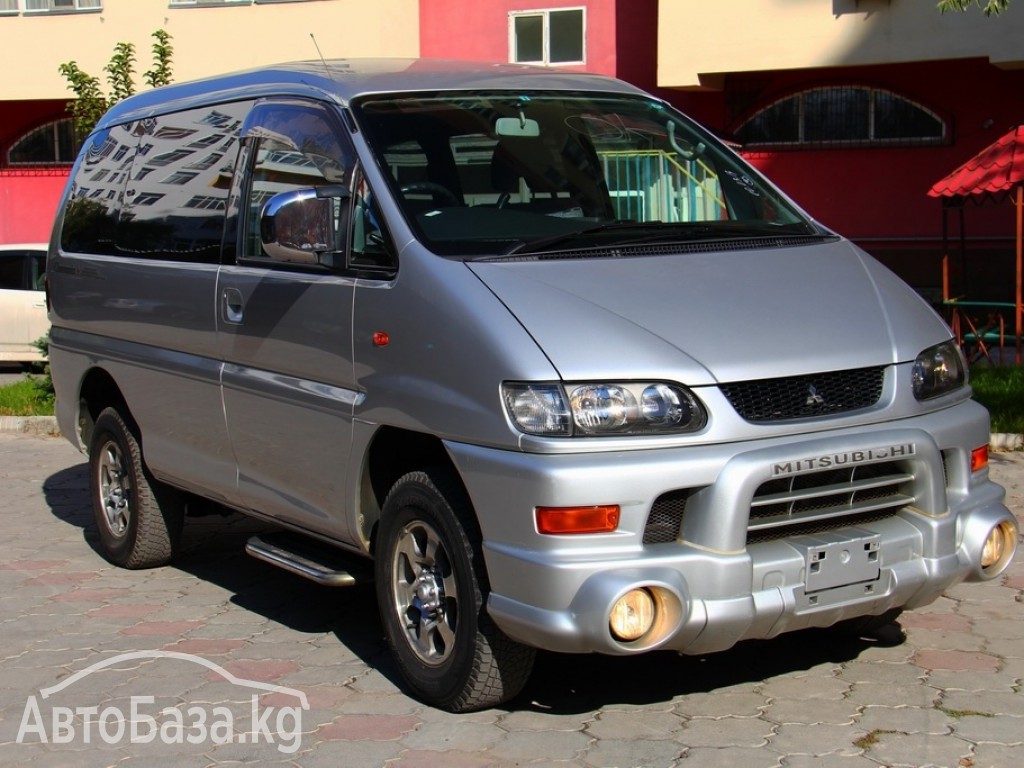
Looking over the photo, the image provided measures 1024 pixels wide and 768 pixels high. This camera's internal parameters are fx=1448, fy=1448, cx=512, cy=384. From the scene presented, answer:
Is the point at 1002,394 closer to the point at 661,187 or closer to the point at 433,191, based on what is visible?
the point at 661,187

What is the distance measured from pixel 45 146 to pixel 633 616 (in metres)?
22.8

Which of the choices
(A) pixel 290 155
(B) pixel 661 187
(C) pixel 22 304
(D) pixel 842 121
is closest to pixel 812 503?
(B) pixel 661 187

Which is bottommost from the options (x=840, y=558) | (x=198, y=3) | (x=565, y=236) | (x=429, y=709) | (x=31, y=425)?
(x=31, y=425)

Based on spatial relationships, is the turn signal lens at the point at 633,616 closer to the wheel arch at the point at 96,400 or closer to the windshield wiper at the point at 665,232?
the windshield wiper at the point at 665,232

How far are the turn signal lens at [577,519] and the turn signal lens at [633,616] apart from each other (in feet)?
0.71

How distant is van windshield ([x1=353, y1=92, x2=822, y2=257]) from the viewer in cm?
509

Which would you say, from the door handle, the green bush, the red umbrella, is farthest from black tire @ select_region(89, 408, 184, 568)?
the red umbrella

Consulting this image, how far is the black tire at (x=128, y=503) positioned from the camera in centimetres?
704

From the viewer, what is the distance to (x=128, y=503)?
7191 mm

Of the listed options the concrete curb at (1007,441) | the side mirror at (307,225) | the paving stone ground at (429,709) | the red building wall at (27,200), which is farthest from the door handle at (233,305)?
the red building wall at (27,200)

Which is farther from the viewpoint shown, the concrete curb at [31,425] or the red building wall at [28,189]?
the red building wall at [28,189]

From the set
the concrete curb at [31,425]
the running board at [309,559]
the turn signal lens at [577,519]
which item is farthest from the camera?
the concrete curb at [31,425]

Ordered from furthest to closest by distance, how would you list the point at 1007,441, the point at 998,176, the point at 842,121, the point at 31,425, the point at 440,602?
the point at 842,121 < the point at 998,176 < the point at 31,425 < the point at 1007,441 < the point at 440,602

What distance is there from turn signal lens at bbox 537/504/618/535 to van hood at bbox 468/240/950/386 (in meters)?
0.39
